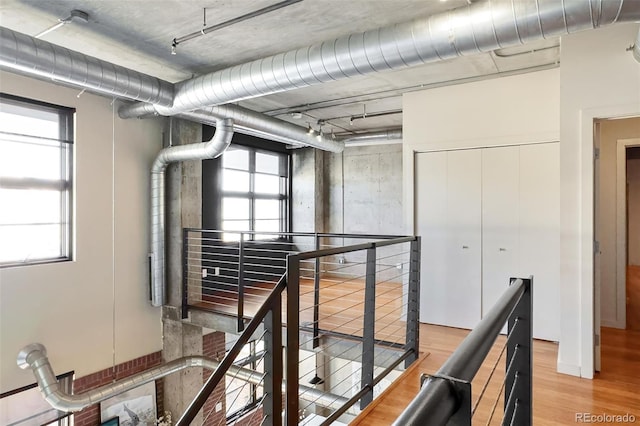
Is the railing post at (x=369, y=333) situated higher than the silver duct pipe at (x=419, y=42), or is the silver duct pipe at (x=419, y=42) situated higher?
the silver duct pipe at (x=419, y=42)

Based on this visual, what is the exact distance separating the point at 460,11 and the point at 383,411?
8.34ft

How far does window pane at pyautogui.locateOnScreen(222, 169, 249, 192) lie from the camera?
6251 millimetres

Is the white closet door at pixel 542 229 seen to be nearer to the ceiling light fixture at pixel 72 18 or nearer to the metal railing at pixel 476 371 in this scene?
the metal railing at pixel 476 371

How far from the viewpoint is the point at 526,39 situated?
2.20 metres

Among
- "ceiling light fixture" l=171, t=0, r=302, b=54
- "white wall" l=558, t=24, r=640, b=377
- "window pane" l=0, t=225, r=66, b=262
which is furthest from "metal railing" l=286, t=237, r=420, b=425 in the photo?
"window pane" l=0, t=225, r=66, b=262

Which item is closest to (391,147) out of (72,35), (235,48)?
(235,48)

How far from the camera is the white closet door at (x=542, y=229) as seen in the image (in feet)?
12.5

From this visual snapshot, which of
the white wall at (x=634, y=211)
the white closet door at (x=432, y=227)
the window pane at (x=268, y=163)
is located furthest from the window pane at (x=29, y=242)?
the white wall at (x=634, y=211)

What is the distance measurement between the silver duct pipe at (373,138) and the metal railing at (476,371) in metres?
5.23

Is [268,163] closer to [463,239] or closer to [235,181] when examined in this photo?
[235,181]

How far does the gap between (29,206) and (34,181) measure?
27 cm

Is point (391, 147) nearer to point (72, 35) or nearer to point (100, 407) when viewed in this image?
point (72, 35)

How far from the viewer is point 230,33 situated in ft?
10.7

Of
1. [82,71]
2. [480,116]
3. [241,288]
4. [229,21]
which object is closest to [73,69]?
[82,71]
